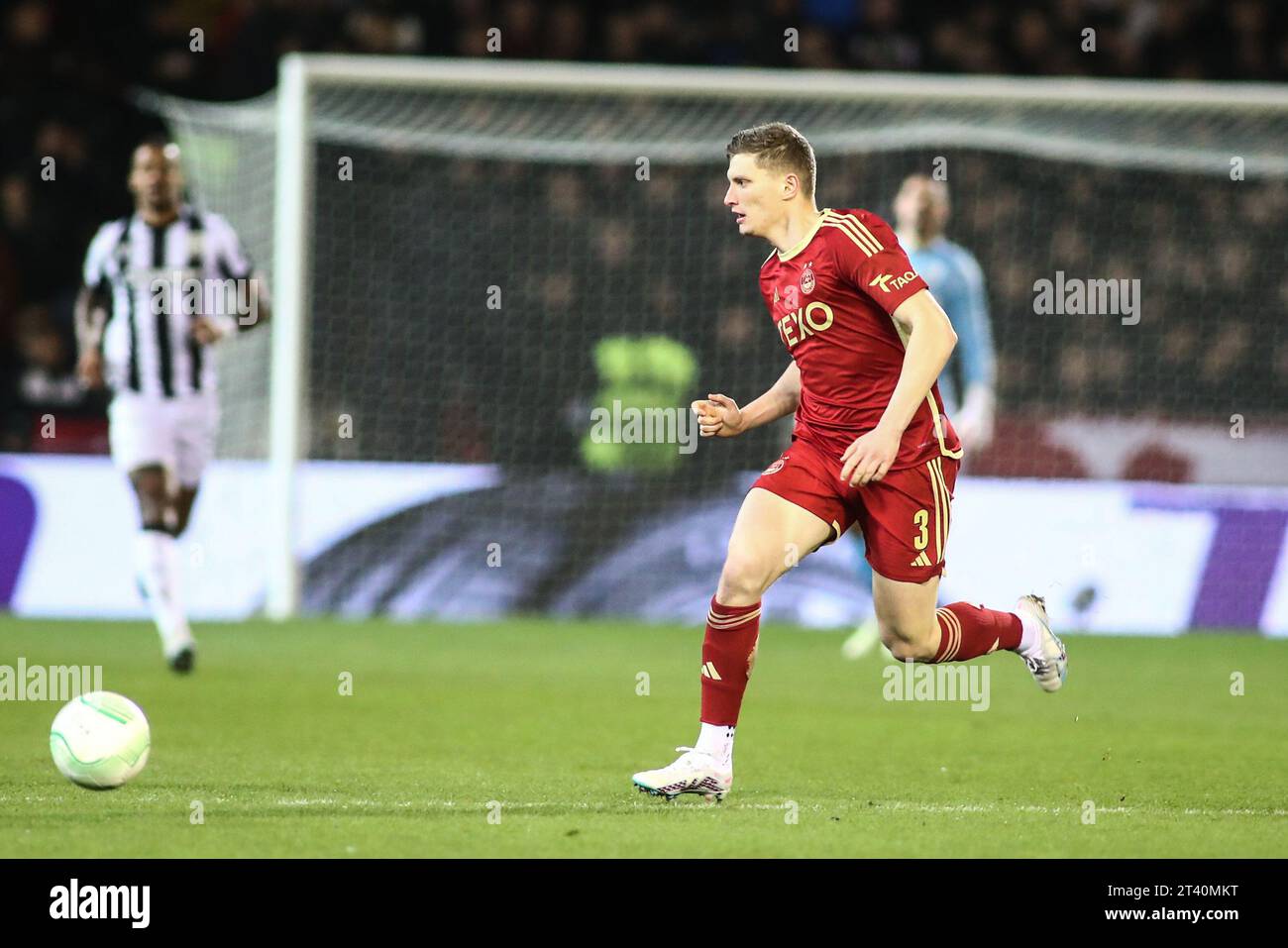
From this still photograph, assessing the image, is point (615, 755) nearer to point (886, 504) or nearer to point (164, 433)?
point (886, 504)

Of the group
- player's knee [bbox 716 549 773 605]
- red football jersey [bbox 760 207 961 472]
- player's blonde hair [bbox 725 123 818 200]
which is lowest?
player's knee [bbox 716 549 773 605]

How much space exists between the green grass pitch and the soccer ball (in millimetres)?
85

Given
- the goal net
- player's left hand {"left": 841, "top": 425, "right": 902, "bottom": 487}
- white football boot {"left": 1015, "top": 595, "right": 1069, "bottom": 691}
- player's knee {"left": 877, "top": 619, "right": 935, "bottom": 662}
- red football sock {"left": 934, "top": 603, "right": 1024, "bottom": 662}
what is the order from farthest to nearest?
the goal net → white football boot {"left": 1015, "top": 595, "right": 1069, "bottom": 691} → red football sock {"left": 934, "top": 603, "right": 1024, "bottom": 662} → player's knee {"left": 877, "top": 619, "right": 935, "bottom": 662} → player's left hand {"left": 841, "top": 425, "right": 902, "bottom": 487}

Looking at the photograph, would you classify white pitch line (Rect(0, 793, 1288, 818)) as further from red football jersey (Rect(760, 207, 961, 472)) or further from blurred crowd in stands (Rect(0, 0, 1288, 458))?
blurred crowd in stands (Rect(0, 0, 1288, 458))

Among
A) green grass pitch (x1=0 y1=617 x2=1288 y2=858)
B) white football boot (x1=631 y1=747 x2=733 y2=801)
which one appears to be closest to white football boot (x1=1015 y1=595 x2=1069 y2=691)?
green grass pitch (x1=0 y1=617 x2=1288 y2=858)

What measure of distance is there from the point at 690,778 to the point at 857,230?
1619 mm

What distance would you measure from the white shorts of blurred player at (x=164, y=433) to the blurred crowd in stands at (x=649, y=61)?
9.70 ft

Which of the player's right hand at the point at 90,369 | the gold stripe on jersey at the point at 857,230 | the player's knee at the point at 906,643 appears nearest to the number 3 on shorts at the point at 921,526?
the player's knee at the point at 906,643

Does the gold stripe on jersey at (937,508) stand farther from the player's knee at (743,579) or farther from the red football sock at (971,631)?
the player's knee at (743,579)

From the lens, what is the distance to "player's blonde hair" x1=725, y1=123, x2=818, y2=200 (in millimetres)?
5293

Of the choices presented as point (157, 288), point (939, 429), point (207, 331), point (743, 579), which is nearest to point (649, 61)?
point (157, 288)

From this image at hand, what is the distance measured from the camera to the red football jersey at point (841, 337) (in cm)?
527
